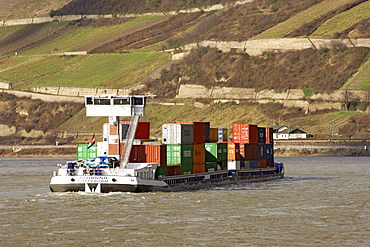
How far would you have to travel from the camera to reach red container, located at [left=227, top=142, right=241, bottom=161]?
7856cm

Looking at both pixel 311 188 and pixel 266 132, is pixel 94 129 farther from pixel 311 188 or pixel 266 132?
pixel 311 188

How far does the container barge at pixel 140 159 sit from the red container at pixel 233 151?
12 cm

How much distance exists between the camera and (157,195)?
195 ft

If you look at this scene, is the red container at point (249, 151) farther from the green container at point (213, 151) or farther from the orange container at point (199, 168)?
the orange container at point (199, 168)

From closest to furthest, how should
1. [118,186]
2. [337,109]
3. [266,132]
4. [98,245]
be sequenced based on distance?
1. [98,245]
2. [118,186]
3. [266,132]
4. [337,109]

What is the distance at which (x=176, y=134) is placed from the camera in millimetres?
65812

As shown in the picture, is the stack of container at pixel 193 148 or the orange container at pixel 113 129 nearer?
the orange container at pixel 113 129

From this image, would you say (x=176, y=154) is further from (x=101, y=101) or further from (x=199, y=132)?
(x=101, y=101)

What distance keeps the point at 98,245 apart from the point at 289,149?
12611cm

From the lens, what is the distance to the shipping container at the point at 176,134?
65625 mm

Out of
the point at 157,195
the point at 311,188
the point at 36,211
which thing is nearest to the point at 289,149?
the point at 311,188

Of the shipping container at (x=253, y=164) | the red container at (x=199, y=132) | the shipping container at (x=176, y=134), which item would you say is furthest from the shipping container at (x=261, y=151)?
the shipping container at (x=176, y=134)

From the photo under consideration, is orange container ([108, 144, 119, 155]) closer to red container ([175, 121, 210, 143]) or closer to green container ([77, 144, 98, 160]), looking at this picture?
red container ([175, 121, 210, 143])

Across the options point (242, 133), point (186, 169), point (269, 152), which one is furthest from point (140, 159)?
point (269, 152)
